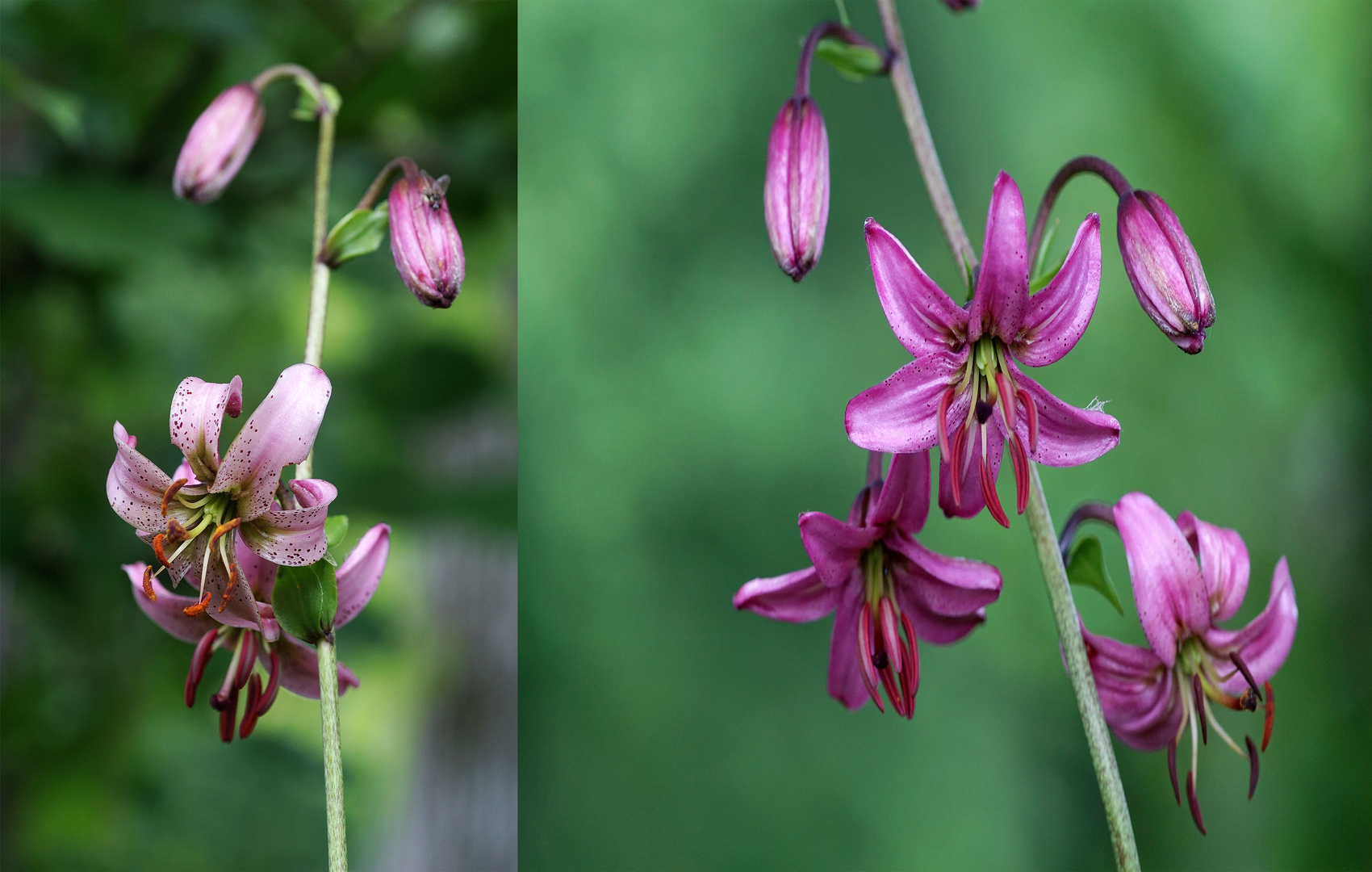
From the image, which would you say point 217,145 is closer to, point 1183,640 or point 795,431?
point 1183,640

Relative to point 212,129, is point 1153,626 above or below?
below

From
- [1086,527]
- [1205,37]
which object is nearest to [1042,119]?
[1205,37]

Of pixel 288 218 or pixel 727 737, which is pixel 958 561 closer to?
pixel 727 737

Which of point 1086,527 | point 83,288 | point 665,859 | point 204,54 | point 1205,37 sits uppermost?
point 1205,37

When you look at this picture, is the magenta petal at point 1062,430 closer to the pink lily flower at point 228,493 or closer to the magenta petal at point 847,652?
the magenta petal at point 847,652

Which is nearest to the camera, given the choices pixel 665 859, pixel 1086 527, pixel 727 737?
pixel 665 859

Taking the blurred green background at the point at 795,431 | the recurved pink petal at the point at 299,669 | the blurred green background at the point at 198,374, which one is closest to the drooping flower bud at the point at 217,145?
the recurved pink petal at the point at 299,669
